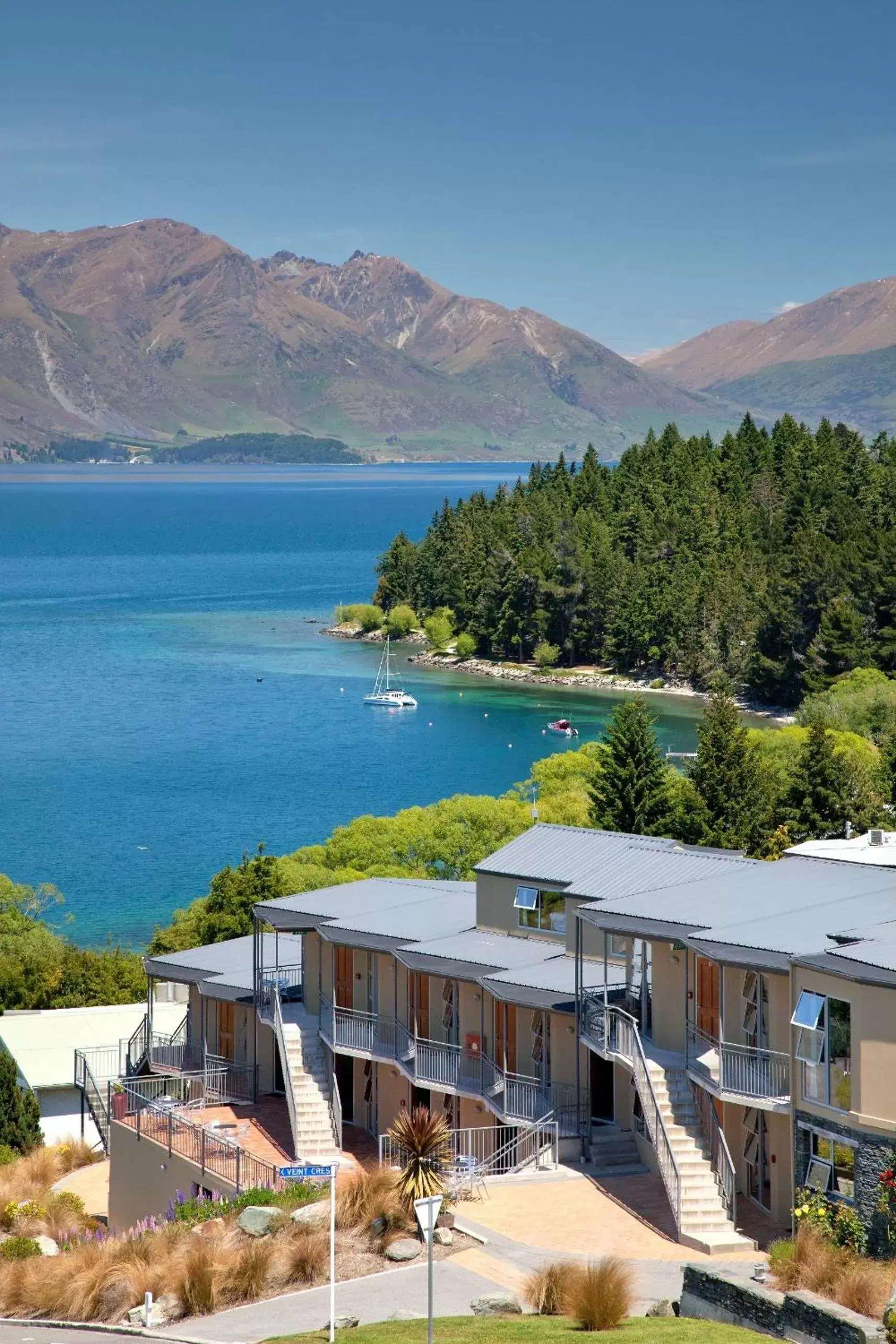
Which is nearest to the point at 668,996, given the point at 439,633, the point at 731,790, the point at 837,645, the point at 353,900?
the point at 353,900

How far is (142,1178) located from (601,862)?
25.5 ft

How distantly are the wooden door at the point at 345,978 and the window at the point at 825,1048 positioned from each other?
30.2ft

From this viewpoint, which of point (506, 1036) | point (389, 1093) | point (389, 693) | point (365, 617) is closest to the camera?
point (506, 1036)

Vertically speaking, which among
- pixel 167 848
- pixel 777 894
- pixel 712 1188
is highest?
pixel 777 894

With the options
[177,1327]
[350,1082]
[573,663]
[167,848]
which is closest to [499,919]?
[350,1082]

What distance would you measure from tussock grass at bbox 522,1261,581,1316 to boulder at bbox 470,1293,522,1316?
160 millimetres

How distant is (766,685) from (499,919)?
230 ft

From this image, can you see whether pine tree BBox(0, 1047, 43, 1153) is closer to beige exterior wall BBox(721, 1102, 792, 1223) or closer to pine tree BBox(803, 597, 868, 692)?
beige exterior wall BBox(721, 1102, 792, 1223)

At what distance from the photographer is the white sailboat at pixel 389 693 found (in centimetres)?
9619

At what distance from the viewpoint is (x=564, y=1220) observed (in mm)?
20172

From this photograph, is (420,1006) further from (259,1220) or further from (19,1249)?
(19,1249)

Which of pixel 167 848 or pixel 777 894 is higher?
pixel 777 894

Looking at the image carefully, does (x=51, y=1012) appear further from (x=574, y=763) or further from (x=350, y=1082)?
(x=574, y=763)

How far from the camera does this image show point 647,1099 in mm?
21422
